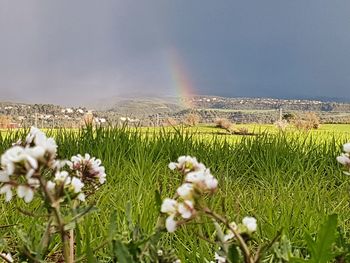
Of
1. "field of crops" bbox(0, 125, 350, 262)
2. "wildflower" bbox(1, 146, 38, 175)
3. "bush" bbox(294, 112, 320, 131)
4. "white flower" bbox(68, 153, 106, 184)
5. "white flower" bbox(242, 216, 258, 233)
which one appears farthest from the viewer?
"bush" bbox(294, 112, 320, 131)

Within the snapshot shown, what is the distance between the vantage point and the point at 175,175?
14.0 ft

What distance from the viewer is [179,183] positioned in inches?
143

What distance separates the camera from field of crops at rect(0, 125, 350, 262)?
Result: 229cm

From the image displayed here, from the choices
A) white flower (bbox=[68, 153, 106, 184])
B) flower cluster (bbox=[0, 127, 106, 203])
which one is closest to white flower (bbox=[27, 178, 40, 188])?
flower cluster (bbox=[0, 127, 106, 203])

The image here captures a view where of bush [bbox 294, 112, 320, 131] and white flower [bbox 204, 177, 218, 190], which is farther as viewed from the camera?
bush [bbox 294, 112, 320, 131]

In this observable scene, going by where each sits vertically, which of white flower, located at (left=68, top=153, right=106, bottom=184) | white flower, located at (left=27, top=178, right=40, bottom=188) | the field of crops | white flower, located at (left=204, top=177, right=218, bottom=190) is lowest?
the field of crops

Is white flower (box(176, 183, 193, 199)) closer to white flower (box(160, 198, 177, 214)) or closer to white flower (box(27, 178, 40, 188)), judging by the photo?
white flower (box(160, 198, 177, 214))

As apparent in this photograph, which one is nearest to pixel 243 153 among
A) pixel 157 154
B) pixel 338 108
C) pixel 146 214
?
pixel 157 154

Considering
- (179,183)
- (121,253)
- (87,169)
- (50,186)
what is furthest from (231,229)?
(179,183)

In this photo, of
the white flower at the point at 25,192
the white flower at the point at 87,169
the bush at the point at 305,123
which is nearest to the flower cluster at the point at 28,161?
the white flower at the point at 25,192

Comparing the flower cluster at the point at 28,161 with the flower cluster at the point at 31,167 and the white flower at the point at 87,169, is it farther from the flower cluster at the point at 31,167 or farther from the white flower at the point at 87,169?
the white flower at the point at 87,169

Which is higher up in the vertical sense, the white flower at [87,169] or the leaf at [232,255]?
the white flower at [87,169]

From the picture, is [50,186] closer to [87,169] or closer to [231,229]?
[231,229]

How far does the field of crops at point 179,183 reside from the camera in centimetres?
229
